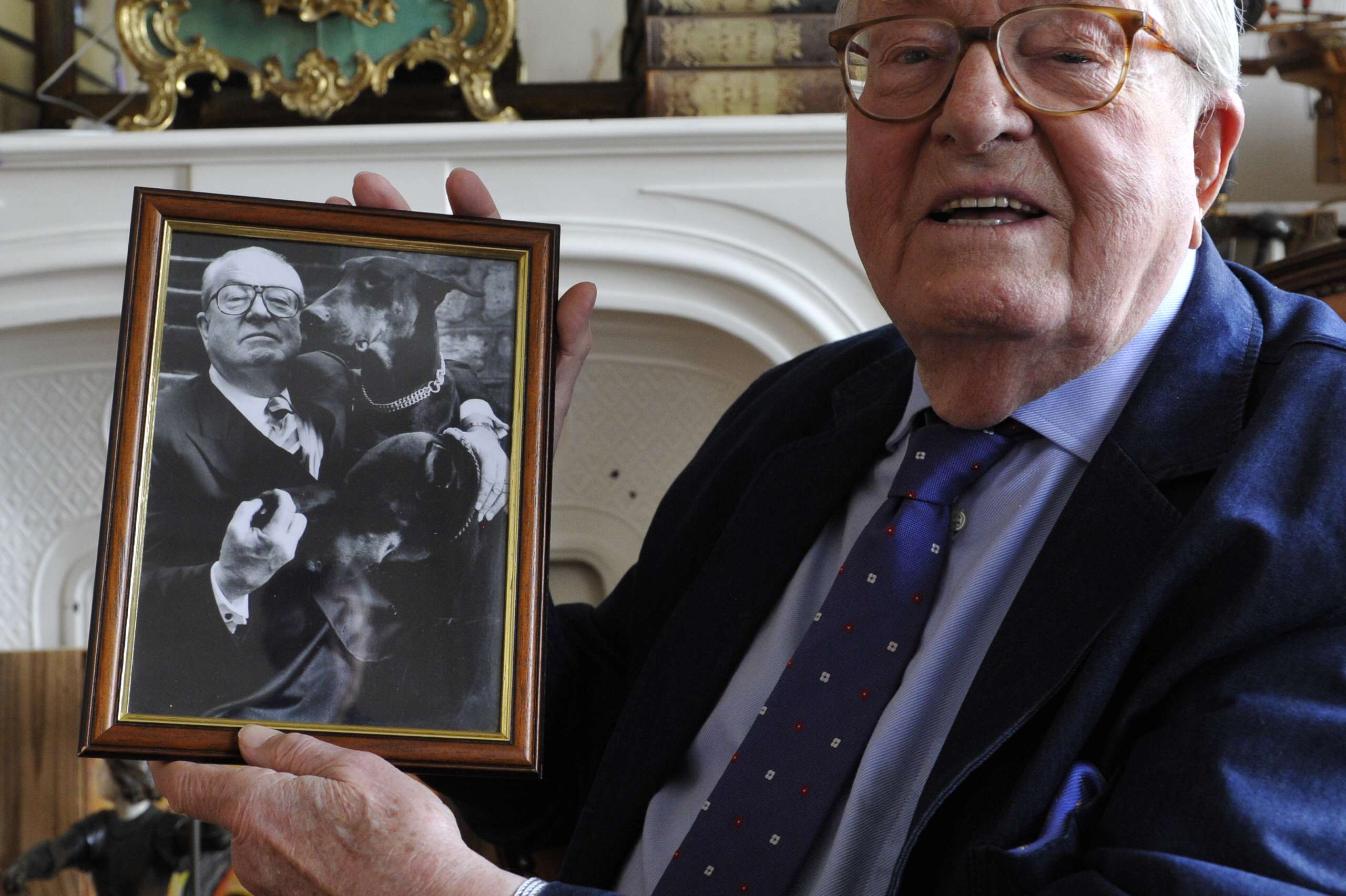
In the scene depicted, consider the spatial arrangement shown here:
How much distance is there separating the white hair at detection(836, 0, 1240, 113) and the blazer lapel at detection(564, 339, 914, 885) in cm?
34

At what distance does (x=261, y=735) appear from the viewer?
2.70ft

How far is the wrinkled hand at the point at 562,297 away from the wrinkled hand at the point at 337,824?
1.05ft

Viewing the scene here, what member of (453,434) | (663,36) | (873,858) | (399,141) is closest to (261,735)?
(453,434)

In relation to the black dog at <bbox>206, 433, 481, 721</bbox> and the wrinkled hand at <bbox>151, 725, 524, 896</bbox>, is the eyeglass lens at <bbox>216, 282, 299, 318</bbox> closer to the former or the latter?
the black dog at <bbox>206, 433, 481, 721</bbox>

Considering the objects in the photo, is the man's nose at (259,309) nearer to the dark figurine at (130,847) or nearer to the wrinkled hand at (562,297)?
the wrinkled hand at (562,297)

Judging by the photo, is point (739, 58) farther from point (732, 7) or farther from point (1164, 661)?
point (1164, 661)

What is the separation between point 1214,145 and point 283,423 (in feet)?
2.39

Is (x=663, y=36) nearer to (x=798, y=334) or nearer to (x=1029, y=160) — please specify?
(x=798, y=334)

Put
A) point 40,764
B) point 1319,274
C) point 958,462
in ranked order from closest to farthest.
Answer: point 958,462
point 1319,274
point 40,764

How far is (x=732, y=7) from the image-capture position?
1.90 m

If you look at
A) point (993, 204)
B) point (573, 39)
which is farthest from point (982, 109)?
point (573, 39)

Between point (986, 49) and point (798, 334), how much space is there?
117 cm

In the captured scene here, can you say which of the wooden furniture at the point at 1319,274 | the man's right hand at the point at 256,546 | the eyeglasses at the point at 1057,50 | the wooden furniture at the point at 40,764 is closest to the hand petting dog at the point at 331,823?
the man's right hand at the point at 256,546

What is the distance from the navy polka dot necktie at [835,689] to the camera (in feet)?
2.90
